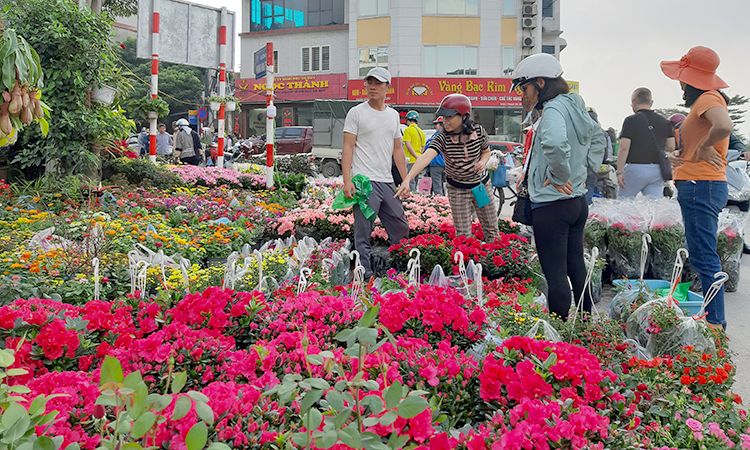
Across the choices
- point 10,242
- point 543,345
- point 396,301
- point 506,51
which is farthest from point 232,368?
point 506,51

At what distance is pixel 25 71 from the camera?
8.61 ft

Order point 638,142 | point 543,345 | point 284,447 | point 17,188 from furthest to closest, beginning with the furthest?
point 17,188 < point 638,142 < point 543,345 < point 284,447

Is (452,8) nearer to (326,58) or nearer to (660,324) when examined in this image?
(326,58)

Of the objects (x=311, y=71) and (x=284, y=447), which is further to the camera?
(x=311, y=71)

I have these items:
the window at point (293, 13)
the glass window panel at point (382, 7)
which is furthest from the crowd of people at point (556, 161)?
the window at point (293, 13)

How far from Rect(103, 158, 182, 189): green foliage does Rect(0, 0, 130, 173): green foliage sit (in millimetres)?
943

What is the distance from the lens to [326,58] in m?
37.5

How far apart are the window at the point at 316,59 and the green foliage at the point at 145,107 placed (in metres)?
25.5

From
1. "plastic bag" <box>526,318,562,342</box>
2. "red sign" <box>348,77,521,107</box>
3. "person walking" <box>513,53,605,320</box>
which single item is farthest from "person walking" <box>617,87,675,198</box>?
"red sign" <box>348,77,521,107</box>

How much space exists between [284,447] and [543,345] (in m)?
1.20

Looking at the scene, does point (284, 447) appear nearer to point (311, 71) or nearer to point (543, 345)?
point (543, 345)

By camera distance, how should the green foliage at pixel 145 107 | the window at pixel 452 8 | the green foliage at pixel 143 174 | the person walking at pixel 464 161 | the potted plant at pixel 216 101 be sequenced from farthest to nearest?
the window at pixel 452 8 < the potted plant at pixel 216 101 < the green foliage at pixel 145 107 < the green foliage at pixel 143 174 < the person walking at pixel 464 161

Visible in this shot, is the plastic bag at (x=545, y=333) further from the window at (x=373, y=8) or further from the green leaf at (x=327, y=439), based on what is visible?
the window at (x=373, y=8)

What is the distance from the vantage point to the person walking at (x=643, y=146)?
24.0 ft
